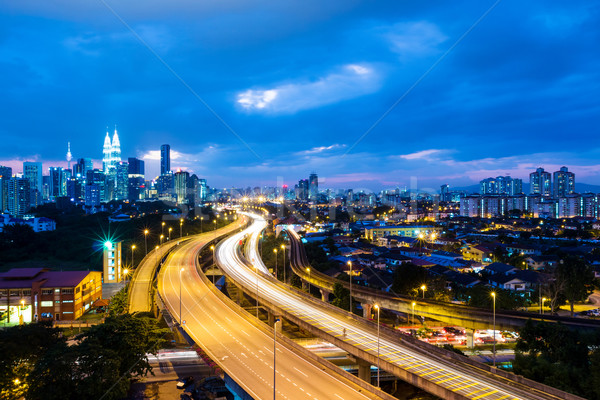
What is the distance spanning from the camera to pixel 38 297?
2881 cm

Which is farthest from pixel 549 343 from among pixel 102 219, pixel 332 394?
pixel 102 219

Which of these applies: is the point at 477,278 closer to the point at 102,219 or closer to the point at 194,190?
the point at 102,219

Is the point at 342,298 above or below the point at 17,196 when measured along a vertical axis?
below

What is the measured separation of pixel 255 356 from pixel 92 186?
148173mm

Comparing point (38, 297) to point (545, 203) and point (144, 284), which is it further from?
point (545, 203)

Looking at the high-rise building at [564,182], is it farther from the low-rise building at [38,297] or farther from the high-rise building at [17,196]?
the high-rise building at [17,196]

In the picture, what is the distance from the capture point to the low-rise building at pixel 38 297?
1115 inches

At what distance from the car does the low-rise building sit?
14.9 metres

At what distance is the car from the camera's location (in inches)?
719

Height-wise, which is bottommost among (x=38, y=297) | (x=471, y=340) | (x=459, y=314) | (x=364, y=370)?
(x=471, y=340)

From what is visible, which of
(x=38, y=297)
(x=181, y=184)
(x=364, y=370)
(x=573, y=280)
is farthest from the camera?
(x=181, y=184)

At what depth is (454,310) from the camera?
2067cm

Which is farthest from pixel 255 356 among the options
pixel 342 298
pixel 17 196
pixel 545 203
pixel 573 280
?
pixel 545 203

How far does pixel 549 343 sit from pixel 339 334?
367 inches
